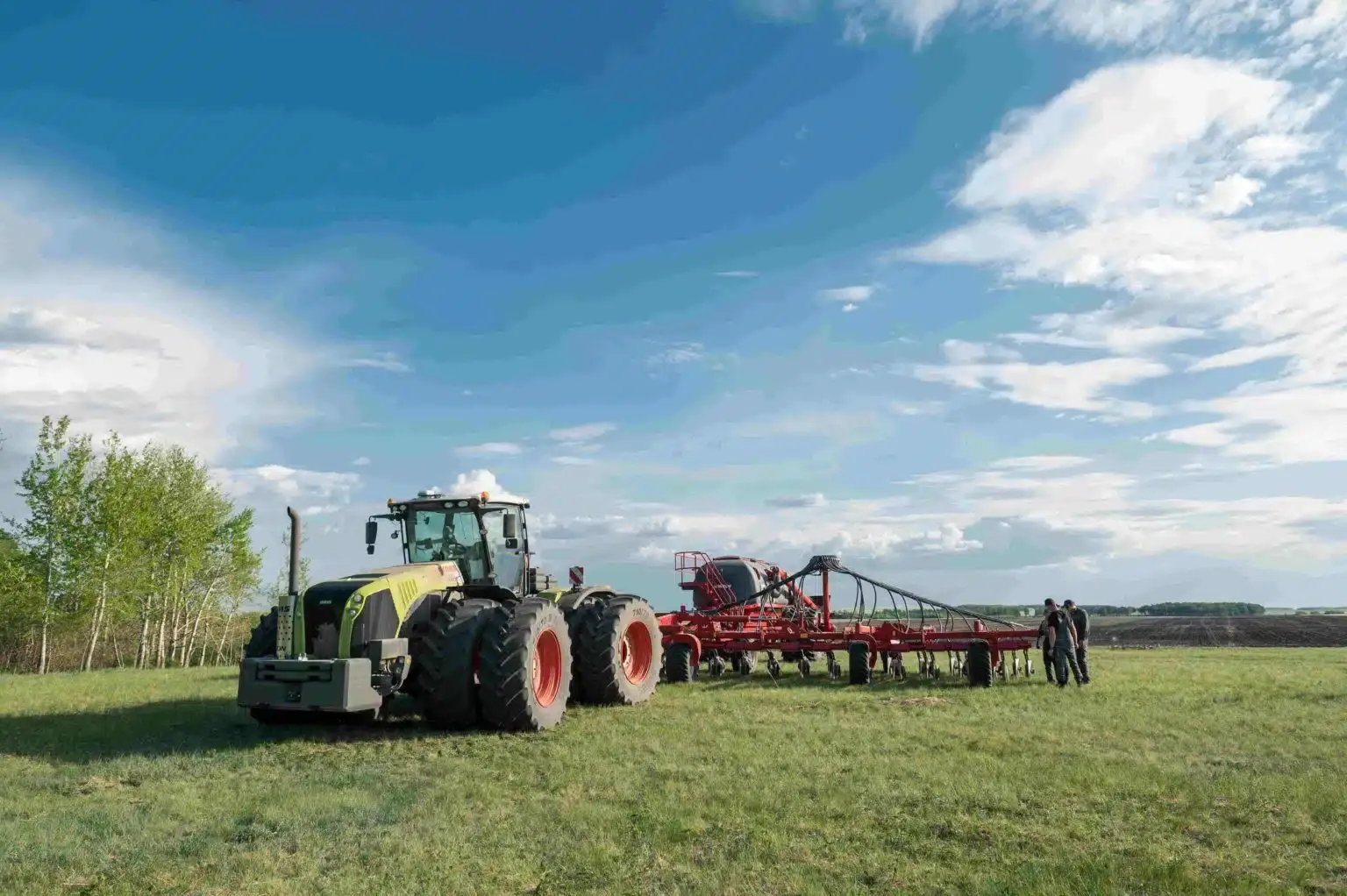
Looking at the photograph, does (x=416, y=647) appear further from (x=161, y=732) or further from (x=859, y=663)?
(x=859, y=663)

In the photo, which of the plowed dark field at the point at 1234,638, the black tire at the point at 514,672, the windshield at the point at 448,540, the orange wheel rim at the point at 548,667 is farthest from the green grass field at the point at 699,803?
the plowed dark field at the point at 1234,638

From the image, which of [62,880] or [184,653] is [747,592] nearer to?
[62,880]

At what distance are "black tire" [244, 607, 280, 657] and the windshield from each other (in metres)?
2.39

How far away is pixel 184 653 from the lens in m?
35.6

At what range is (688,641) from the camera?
1838 centimetres

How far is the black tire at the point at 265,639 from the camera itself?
11.5 metres

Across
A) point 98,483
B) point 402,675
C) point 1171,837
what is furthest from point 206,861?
point 98,483

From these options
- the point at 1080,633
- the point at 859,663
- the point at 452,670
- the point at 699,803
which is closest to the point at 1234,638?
the point at 1080,633

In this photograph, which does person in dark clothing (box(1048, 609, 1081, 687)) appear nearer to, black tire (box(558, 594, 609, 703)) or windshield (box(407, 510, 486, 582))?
black tire (box(558, 594, 609, 703))

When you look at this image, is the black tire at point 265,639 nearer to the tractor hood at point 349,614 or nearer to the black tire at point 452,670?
the tractor hood at point 349,614

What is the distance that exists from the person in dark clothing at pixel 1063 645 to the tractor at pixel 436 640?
8298 millimetres

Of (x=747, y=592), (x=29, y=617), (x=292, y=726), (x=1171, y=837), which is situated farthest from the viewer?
(x=29, y=617)

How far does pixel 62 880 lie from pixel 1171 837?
25.1ft

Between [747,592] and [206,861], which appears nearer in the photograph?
[206,861]
